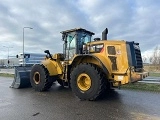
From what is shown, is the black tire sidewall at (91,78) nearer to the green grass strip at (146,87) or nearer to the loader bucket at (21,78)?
the green grass strip at (146,87)

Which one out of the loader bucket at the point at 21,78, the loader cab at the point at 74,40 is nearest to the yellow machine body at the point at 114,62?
the loader cab at the point at 74,40

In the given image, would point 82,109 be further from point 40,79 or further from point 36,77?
point 36,77

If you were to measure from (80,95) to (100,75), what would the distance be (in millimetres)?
1169

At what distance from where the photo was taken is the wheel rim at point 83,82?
7980 mm

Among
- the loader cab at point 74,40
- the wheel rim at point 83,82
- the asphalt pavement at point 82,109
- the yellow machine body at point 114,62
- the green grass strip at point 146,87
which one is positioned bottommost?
the asphalt pavement at point 82,109

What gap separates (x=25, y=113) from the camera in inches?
239

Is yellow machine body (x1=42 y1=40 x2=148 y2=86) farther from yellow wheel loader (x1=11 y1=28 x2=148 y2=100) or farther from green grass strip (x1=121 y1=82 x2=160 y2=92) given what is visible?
green grass strip (x1=121 y1=82 x2=160 y2=92)

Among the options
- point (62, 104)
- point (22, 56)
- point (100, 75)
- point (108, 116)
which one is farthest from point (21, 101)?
point (22, 56)

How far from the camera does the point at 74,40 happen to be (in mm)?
9695

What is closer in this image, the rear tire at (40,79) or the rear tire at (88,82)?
the rear tire at (88,82)

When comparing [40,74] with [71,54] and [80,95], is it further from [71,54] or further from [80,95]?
[80,95]

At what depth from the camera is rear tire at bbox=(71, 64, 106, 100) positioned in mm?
7523

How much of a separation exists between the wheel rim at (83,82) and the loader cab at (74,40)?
1561mm

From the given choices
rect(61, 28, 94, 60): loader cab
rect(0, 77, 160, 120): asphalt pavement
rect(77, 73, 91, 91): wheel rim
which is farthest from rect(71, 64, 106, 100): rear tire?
rect(61, 28, 94, 60): loader cab
